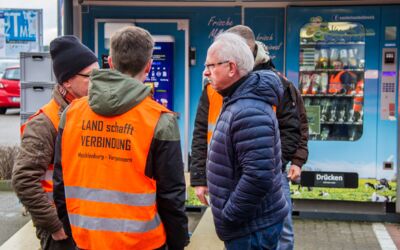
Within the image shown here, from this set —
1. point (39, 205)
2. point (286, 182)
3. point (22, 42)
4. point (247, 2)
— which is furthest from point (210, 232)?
point (22, 42)

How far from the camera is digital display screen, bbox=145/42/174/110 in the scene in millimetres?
6582

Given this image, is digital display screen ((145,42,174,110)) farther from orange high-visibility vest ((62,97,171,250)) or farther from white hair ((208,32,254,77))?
orange high-visibility vest ((62,97,171,250))

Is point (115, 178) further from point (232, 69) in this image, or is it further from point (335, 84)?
point (335, 84)

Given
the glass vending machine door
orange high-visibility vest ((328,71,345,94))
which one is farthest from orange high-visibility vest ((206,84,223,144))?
orange high-visibility vest ((328,71,345,94))

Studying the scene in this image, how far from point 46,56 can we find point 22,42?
1.85 m

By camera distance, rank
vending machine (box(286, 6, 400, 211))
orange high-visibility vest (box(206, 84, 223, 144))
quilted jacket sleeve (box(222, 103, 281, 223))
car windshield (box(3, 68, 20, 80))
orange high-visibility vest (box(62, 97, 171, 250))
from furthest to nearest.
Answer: car windshield (box(3, 68, 20, 80)) < vending machine (box(286, 6, 400, 211)) < orange high-visibility vest (box(206, 84, 223, 144)) < quilted jacket sleeve (box(222, 103, 281, 223)) < orange high-visibility vest (box(62, 97, 171, 250))

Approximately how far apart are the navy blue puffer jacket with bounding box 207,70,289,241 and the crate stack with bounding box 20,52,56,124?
416cm

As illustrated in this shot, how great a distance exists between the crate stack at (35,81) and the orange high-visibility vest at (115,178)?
4.42 meters

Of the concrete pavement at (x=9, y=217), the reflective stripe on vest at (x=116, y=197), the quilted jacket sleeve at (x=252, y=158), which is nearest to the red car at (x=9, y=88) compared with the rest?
the concrete pavement at (x=9, y=217)

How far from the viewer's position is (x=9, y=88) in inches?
753

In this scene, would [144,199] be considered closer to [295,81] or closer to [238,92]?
[238,92]

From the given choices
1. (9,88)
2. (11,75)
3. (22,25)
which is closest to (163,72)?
(22,25)

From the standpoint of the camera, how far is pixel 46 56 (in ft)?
21.4

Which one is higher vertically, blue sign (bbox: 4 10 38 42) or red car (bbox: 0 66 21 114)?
blue sign (bbox: 4 10 38 42)
